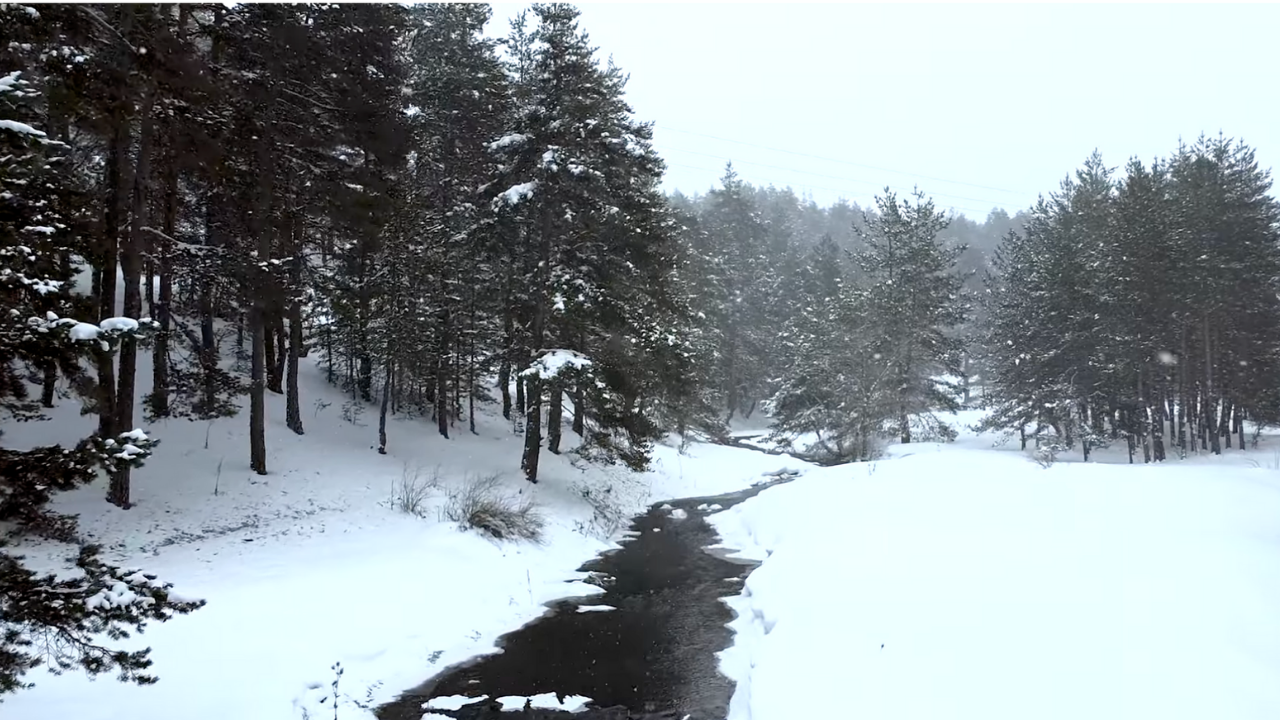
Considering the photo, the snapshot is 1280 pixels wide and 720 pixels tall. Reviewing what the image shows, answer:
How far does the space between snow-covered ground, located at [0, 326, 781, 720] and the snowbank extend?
5.04m

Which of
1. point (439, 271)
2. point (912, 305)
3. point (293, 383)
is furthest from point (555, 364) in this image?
point (912, 305)

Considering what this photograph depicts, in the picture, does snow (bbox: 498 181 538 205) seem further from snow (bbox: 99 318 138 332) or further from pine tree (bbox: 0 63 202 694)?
snow (bbox: 99 318 138 332)

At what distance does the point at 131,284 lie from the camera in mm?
13164

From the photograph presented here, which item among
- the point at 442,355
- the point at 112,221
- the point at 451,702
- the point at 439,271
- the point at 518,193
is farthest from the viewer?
the point at 442,355

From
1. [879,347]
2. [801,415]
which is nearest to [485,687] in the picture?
[879,347]

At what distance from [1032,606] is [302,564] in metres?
12.1

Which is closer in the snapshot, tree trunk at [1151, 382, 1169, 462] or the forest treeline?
the forest treeline

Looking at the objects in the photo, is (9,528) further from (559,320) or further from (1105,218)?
(1105,218)

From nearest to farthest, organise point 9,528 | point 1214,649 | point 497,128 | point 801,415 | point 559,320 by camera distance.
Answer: point 1214,649 < point 9,528 < point 559,320 < point 497,128 < point 801,415

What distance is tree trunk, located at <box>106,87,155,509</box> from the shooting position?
13.0m

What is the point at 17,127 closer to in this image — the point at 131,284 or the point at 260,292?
the point at 131,284

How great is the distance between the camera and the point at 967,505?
1355 cm

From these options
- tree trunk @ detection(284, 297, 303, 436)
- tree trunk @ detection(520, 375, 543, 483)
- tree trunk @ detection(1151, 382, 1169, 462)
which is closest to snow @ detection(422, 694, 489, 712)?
tree trunk @ detection(520, 375, 543, 483)

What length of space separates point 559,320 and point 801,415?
27168 millimetres
